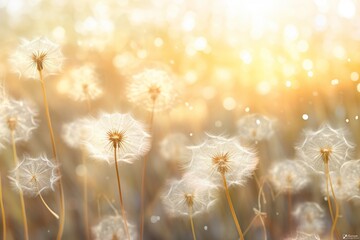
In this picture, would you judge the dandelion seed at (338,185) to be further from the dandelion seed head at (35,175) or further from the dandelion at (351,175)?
the dandelion seed head at (35,175)

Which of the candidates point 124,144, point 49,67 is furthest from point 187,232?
point 49,67

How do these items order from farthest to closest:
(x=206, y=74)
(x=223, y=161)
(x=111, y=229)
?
(x=206, y=74), (x=111, y=229), (x=223, y=161)

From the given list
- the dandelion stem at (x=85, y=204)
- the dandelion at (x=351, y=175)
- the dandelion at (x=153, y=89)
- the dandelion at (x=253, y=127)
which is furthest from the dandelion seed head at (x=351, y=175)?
the dandelion stem at (x=85, y=204)

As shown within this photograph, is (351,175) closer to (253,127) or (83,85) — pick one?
(253,127)

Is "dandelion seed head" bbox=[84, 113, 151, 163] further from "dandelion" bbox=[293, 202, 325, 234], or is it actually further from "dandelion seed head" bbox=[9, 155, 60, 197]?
"dandelion" bbox=[293, 202, 325, 234]

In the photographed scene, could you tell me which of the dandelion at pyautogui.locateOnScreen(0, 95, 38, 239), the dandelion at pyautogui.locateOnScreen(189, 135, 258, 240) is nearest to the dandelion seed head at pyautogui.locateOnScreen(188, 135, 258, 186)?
the dandelion at pyautogui.locateOnScreen(189, 135, 258, 240)

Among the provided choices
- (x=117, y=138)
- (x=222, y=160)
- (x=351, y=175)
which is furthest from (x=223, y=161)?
(x=351, y=175)
